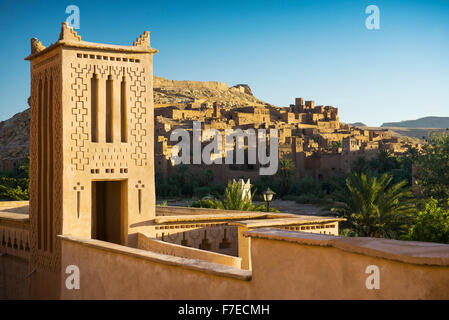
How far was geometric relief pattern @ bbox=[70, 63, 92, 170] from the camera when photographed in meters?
7.09

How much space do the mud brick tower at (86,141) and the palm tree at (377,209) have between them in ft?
28.6

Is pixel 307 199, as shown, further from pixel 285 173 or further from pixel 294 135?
pixel 294 135

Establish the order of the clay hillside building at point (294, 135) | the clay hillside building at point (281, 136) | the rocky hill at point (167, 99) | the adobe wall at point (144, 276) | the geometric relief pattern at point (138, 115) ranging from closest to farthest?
the adobe wall at point (144, 276), the geometric relief pattern at point (138, 115), the clay hillside building at point (294, 135), the clay hillside building at point (281, 136), the rocky hill at point (167, 99)

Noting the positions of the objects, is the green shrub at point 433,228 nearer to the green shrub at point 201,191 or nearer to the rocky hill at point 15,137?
the green shrub at point 201,191

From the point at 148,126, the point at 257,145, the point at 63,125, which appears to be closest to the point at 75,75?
the point at 63,125

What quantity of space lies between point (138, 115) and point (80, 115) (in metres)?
0.95

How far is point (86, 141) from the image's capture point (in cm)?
720

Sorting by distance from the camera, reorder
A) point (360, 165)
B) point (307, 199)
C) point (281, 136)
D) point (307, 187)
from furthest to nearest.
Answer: point (281, 136) → point (360, 165) → point (307, 187) → point (307, 199)

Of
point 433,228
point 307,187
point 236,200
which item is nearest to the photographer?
point 433,228

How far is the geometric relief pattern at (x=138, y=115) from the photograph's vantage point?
7.69 metres

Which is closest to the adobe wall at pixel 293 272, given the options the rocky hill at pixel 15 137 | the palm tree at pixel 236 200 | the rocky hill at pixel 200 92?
the palm tree at pixel 236 200

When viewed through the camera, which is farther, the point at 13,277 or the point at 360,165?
the point at 360,165

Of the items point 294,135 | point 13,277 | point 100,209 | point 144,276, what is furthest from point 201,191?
point 144,276
